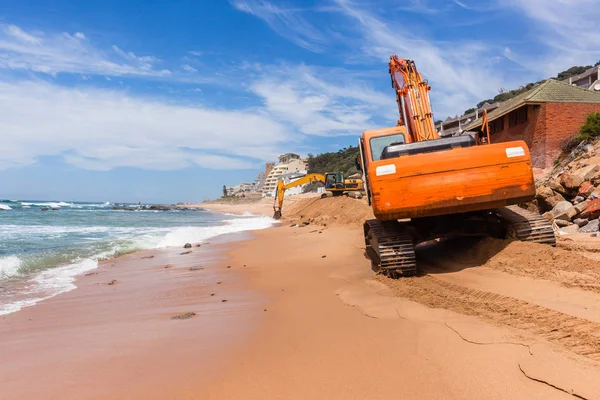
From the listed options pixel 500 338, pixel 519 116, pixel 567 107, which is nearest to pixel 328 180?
pixel 519 116

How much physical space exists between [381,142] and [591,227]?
5.47m

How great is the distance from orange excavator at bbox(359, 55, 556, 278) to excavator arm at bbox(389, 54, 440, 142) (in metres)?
0.74

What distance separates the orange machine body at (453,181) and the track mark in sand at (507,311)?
1095mm

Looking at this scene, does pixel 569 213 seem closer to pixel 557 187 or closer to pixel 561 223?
pixel 561 223

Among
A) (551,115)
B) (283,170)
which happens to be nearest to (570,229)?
(551,115)

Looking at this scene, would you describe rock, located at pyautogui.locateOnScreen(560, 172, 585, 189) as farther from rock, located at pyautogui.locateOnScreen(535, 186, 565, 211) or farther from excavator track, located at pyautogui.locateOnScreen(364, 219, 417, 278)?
excavator track, located at pyautogui.locateOnScreen(364, 219, 417, 278)

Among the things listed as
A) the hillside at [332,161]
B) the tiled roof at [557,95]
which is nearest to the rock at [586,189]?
the tiled roof at [557,95]

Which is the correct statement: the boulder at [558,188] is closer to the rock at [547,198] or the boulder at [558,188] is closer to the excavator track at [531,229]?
the rock at [547,198]

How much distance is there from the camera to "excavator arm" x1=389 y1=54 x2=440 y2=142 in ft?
26.5

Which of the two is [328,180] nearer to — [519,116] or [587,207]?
[519,116]

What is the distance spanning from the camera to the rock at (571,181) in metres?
11.1


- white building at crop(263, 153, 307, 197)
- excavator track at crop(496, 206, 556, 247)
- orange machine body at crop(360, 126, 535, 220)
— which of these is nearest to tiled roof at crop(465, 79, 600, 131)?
excavator track at crop(496, 206, 556, 247)

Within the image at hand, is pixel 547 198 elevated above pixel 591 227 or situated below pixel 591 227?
above

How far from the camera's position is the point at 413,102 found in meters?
8.32
